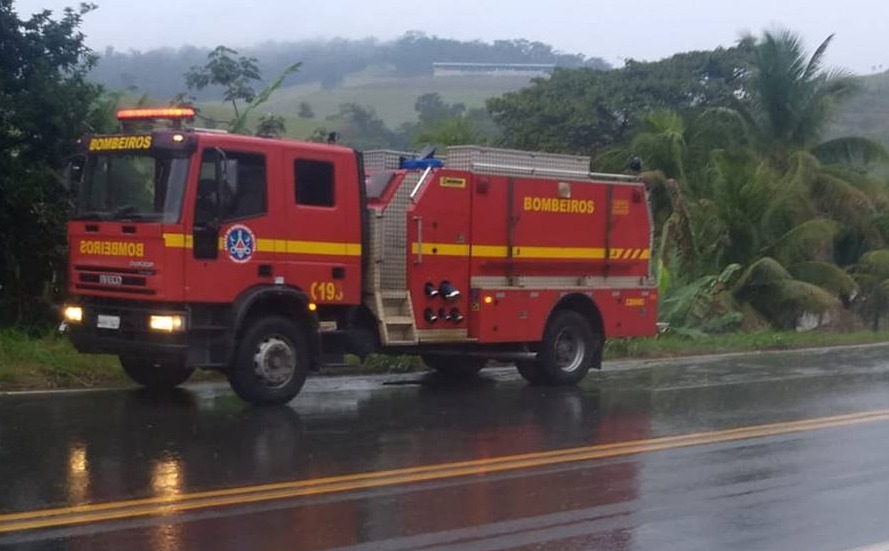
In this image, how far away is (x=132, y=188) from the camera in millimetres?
12922

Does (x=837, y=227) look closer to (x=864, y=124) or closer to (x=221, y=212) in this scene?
(x=221, y=212)

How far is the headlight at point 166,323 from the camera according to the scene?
12.5m

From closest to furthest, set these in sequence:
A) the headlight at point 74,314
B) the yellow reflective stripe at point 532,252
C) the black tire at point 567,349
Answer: the headlight at point 74,314 → the yellow reflective stripe at point 532,252 → the black tire at point 567,349

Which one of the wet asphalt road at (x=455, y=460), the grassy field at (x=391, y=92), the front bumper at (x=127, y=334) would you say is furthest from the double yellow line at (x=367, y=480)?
the grassy field at (x=391, y=92)

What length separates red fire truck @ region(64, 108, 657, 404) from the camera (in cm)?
1260

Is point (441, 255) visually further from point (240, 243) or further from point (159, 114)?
point (159, 114)

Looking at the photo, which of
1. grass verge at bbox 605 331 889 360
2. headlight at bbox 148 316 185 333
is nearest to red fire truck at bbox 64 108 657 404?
headlight at bbox 148 316 185 333

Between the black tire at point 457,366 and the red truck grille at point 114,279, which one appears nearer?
the red truck grille at point 114,279

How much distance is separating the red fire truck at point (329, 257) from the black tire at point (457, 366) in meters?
0.04

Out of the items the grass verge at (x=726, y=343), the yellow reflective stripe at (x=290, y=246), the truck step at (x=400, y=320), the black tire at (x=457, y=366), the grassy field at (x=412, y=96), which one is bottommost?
the grass verge at (x=726, y=343)

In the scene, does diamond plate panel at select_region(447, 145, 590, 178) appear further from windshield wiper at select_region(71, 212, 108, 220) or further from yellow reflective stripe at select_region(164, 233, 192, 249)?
windshield wiper at select_region(71, 212, 108, 220)

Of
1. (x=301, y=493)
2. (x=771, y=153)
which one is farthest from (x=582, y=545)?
(x=771, y=153)

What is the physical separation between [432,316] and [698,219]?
42.2ft

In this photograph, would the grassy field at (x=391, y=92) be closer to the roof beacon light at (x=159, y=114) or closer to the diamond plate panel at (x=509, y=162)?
the diamond plate panel at (x=509, y=162)
